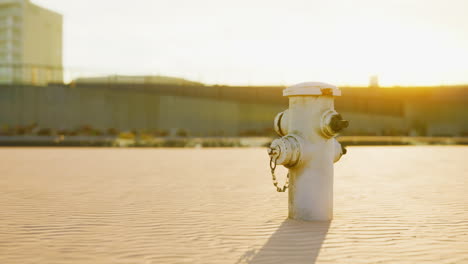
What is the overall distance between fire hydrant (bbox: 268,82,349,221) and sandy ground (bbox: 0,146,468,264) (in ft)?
0.69

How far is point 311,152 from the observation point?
5188 millimetres

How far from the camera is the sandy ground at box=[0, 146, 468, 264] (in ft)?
13.0

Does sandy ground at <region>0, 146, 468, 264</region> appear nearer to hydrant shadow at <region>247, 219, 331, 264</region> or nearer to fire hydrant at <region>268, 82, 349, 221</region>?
hydrant shadow at <region>247, 219, 331, 264</region>

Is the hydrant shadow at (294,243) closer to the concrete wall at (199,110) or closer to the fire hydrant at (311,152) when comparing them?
the fire hydrant at (311,152)

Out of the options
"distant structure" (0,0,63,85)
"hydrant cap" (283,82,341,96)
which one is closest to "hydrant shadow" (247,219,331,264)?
"hydrant cap" (283,82,341,96)

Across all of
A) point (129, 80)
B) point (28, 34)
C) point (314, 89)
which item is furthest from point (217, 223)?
point (28, 34)

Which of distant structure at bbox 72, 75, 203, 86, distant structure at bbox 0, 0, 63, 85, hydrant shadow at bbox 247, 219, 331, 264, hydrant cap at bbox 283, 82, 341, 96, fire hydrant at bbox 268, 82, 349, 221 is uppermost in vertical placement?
distant structure at bbox 0, 0, 63, 85

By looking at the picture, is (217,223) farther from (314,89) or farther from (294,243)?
(314,89)

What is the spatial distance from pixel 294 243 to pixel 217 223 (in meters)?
1.12

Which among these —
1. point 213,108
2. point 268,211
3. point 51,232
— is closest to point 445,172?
point 268,211

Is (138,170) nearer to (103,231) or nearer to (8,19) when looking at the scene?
(103,231)

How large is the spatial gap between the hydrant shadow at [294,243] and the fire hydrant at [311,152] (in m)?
0.20

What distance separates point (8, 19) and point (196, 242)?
93.6 metres

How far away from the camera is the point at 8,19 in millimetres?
86000
